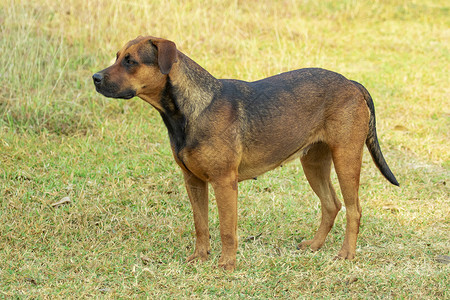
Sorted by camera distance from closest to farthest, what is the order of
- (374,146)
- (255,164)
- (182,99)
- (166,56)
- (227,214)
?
(166,56) < (182,99) < (227,214) < (255,164) < (374,146)

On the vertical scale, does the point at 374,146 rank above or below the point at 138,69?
below

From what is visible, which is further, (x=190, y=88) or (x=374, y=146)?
(x=374, y=146)

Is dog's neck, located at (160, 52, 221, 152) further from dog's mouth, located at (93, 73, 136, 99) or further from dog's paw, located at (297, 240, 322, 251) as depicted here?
dog's paw, located at (297, 240, 322, 251)

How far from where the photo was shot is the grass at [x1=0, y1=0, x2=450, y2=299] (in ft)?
15.1

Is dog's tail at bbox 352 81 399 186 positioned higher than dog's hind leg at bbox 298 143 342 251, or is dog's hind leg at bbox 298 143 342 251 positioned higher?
dog's tail at bbox 352 81 399 186

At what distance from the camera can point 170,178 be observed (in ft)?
20.9

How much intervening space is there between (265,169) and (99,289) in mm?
1610

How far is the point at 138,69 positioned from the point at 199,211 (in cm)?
133

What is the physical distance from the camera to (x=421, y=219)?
5.77 metres

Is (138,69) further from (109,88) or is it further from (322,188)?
(322,188)

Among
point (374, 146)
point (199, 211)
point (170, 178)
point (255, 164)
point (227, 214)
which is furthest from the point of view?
point (170, 178)

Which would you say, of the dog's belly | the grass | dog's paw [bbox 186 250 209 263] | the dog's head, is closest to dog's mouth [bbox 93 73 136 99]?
the dog's head

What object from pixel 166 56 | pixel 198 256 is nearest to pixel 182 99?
pixel 166 56

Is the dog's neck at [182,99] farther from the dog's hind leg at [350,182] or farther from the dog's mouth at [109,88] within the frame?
the dog's hind leg at [350,182]
